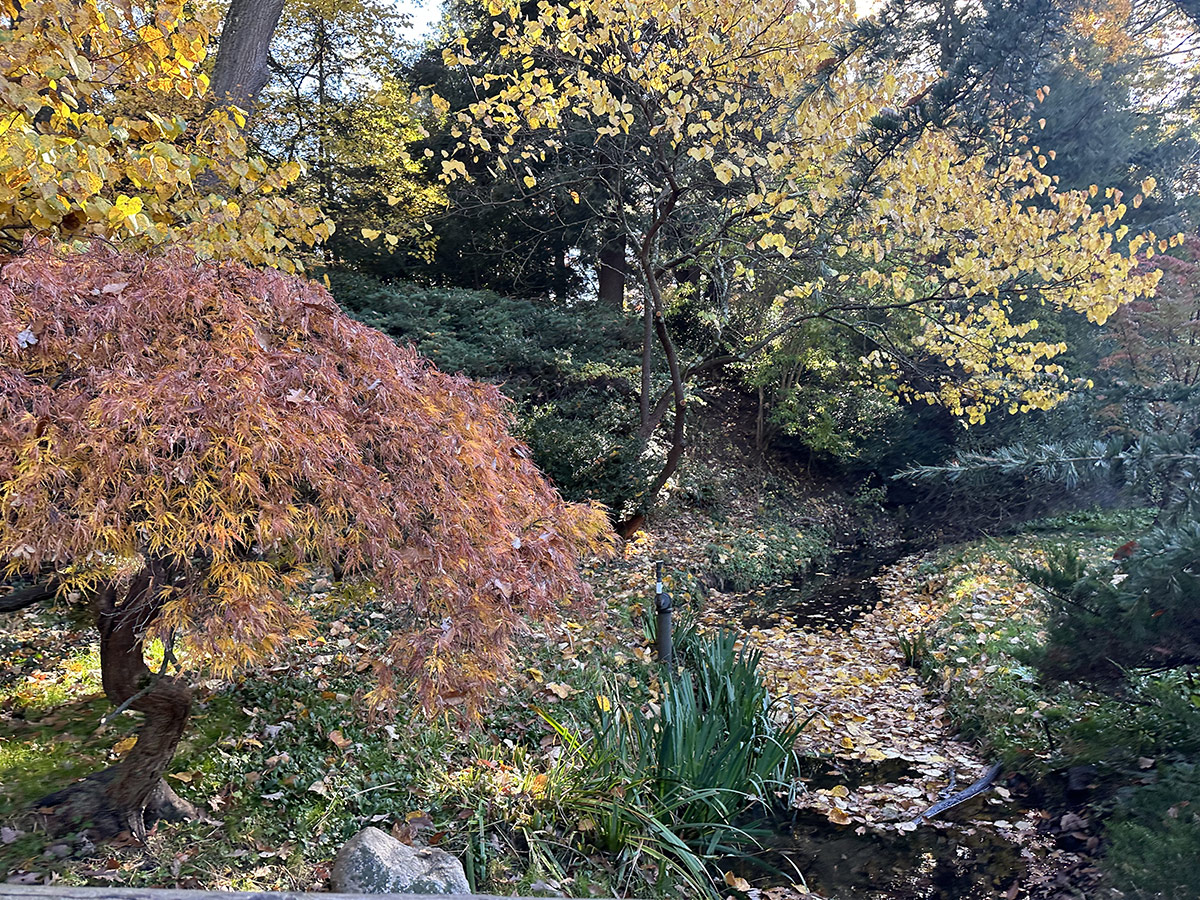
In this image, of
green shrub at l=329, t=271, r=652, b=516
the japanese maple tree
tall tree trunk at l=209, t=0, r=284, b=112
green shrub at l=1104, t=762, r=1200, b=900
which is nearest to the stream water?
green shrub at l=1104, t=762, r=1200, b=900

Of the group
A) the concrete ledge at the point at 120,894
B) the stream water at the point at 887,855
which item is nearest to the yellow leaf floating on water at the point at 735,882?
the stream water at the point at 887,855

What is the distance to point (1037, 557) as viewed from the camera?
8.01m

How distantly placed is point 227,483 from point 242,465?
0.06 meters

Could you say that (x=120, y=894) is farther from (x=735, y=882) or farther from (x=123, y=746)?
(x=735, y=882)

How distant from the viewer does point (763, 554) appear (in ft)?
31.2

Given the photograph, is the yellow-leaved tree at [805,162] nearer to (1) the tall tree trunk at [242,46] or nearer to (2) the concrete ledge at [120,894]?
(1) the tall tree trunk at [242,46]

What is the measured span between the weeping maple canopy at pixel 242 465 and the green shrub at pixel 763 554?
6314 mm

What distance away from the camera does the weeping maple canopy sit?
6.05 feet

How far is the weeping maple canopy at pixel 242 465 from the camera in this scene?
184 cm

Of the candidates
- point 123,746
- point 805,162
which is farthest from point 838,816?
point 805,162

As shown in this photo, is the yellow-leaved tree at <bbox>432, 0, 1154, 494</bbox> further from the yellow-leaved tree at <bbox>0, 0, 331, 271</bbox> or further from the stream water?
the stream water

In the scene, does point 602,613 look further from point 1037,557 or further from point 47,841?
point 1037,557

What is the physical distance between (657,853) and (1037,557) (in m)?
6.49

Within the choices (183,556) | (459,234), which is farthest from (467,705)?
(459,234)
